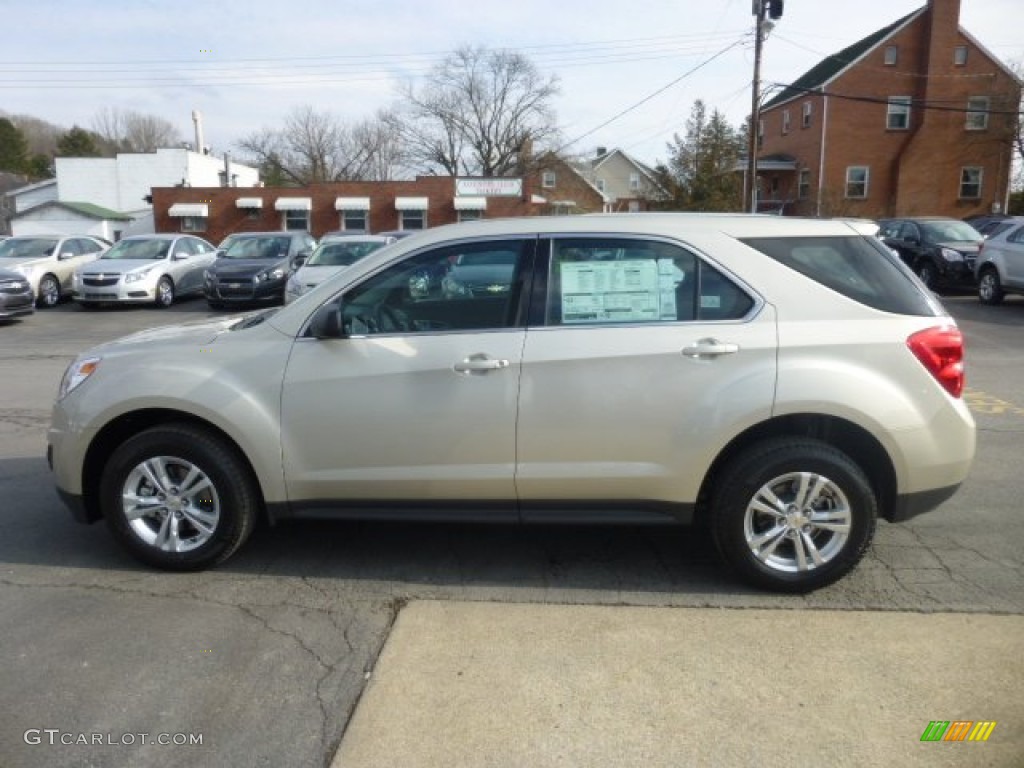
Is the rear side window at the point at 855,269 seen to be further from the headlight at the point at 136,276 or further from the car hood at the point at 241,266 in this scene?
the headlight at the point at 136,276

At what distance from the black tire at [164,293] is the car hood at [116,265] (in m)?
0.42

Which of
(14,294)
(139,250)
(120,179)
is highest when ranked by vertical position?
(120,179)

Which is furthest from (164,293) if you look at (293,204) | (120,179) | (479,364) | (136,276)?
(120,179)

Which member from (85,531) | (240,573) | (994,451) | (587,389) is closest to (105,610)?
(240,573)

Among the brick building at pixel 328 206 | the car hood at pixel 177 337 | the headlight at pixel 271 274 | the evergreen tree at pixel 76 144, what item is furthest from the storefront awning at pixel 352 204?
the evergreen tree at pixel 76 144

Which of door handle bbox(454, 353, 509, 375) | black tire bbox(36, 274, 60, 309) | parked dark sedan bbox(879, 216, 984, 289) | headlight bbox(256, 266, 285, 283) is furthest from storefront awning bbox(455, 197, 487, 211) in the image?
door handle bbox(454, 353, 509, 375)

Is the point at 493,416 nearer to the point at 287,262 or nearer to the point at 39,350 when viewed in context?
the point at 39,350

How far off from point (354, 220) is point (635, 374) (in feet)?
116

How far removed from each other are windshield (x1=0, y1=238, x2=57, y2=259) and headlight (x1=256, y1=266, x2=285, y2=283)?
18.2ft

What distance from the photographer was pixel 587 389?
359cm

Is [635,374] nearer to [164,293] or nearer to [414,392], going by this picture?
[414,392]

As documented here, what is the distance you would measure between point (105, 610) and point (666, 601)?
2602 millimetres

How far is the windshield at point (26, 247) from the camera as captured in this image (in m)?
17.7

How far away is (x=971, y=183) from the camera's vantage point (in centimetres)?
3738
